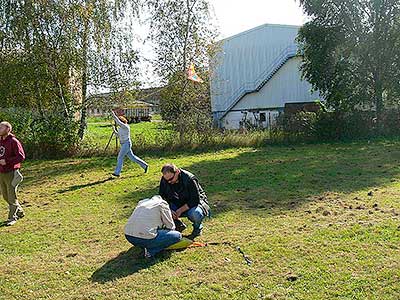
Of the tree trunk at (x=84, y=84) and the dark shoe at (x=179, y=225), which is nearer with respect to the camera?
the dark shoe at (x=179, y=225)

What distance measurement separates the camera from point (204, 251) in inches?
214

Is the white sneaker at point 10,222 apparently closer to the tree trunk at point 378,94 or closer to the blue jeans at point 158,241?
the blue jeans at point 158,241

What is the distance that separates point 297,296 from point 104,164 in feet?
38.4

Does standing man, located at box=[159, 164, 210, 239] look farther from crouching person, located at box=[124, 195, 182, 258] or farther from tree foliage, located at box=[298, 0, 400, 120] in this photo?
tree foliage, located at box=[298, 0, 400, 120]

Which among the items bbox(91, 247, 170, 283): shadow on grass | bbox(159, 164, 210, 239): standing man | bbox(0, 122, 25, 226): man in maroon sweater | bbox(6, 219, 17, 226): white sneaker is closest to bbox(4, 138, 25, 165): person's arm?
bbox(0, 122, 25, 226): man in maroon sweater

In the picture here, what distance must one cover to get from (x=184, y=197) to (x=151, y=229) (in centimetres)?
90

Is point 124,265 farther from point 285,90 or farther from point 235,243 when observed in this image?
point 285,90

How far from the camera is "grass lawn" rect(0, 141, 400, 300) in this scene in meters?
4.37

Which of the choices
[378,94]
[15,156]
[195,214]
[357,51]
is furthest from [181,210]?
[357,51]

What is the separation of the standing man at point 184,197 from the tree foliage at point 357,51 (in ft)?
47.6

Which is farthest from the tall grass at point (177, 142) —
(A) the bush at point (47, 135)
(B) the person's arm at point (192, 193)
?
(B) the person's arm at point (192, 193)

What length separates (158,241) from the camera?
527 centimetres

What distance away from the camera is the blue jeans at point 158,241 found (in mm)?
5238

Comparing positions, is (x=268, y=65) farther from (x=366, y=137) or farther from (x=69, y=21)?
(x=69, y=21)
